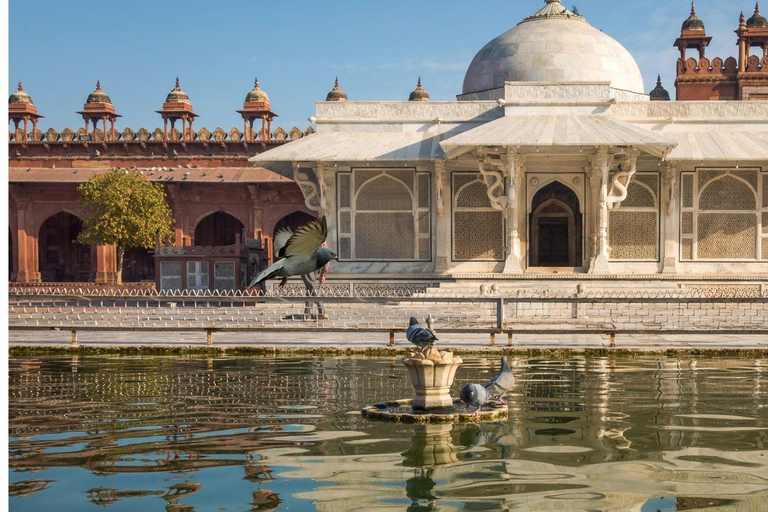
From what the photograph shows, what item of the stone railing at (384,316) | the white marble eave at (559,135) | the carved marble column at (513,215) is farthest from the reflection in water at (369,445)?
the carved marble column at (513,215)

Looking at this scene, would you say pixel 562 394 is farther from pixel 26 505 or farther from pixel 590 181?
pixel 590 181

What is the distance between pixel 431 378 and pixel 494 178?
40.6 feet

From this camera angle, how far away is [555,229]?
2020 cm

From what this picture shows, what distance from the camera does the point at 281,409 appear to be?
7012 mm

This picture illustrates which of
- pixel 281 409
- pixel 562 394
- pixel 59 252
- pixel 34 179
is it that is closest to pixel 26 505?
pixel 281 409

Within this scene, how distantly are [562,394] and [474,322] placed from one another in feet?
16.0

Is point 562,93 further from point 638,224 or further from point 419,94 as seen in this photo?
point 419,94

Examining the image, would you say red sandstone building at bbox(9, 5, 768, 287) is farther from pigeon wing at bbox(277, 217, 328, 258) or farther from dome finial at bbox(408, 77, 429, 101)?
pigeon wing at bbox(277, 217, 328, 258)

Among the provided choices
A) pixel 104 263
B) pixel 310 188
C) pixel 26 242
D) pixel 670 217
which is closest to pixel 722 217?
pixel 670 217

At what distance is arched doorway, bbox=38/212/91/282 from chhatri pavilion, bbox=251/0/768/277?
1409 centimetres

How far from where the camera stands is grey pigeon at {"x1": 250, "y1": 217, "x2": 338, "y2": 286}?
23.3ft

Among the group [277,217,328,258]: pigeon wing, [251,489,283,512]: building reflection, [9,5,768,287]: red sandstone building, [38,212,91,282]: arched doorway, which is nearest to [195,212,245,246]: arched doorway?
[9,5,768,287]: red sandstone building

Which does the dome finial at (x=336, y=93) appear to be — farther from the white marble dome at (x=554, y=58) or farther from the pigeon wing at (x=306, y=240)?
the pigeon wing at (x=306, y=240)

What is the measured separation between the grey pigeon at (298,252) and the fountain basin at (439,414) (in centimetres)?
120
